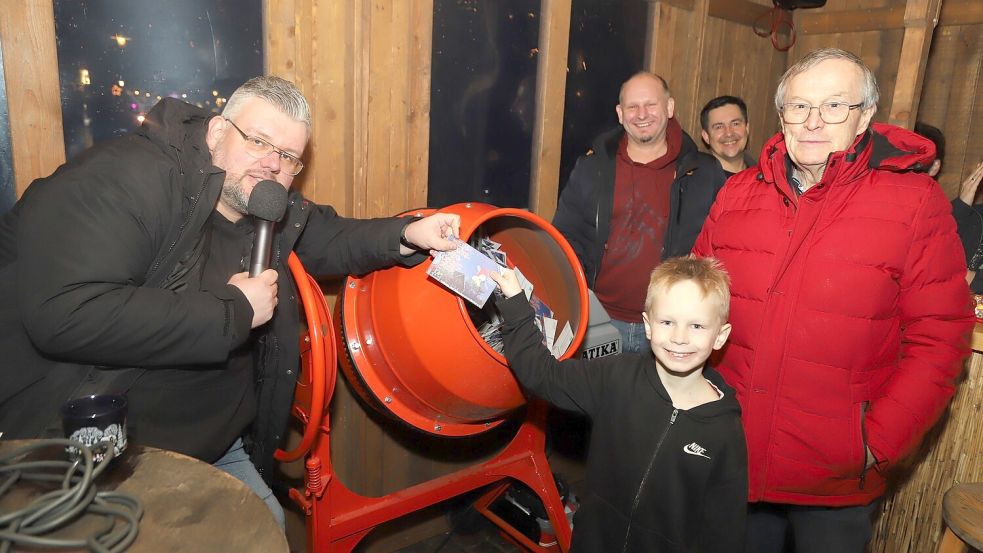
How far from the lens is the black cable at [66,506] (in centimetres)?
85

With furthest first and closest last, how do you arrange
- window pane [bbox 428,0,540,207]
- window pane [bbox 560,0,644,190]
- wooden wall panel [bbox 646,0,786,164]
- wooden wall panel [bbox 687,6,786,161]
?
wooden wall panel [bbox 687,6,786,161], wooden wall panel [bbox 646,0,786,164], window pane [bbox 560,0,644,190], window pane [bbox 428,0,540,207]

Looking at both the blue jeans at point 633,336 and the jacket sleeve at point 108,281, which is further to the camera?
the blue jeans at point 633,336

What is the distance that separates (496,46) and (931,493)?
88.7 inches

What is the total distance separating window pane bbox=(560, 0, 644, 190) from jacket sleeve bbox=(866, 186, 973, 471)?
1.70m

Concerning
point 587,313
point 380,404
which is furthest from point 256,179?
point 587,313

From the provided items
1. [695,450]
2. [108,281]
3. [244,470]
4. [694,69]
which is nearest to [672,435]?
[695,450]

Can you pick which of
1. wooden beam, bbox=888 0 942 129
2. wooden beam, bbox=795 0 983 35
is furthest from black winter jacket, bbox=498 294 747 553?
wooden beam, bbox=795 0 983 35

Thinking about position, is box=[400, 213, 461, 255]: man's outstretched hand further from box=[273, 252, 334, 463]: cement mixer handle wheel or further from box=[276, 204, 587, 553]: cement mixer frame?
Result: box=[273, 252, 334, 463]: cement mixer handle wheel

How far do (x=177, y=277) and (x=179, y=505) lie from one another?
0.61 metres

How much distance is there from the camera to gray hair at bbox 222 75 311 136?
1.57 metres

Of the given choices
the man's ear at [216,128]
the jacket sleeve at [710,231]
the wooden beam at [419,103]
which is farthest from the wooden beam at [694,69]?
the man's ear at [216,128]

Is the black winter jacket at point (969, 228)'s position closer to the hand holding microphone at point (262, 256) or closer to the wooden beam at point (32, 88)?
the hand holding microphone at point (262, 256)

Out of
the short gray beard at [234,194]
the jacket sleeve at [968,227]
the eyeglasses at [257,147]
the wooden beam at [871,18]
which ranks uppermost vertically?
the wooden beam at [871,18]

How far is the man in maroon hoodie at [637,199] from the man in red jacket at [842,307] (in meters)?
1.00
